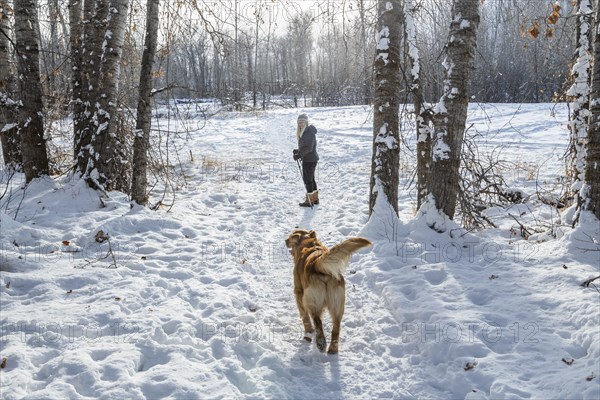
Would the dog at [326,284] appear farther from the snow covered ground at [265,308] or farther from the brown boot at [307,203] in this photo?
the brown boot at [307,203]

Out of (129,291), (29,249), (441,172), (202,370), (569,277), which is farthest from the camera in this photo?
(441,172)

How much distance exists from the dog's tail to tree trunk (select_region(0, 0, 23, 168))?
7.22 meters

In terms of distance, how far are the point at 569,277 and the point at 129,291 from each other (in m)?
4.59

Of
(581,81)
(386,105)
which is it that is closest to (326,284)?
(386,105)

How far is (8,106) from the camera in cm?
833

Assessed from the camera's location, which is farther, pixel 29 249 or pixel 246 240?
pixel 246 240

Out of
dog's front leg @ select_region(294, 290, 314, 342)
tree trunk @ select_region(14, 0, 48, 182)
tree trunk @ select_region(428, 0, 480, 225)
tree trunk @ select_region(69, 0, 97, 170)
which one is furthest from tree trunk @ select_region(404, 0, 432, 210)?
tree trunk @ select_region(14, 0, 48, 182)

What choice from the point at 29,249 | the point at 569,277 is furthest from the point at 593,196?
the point at 29,249

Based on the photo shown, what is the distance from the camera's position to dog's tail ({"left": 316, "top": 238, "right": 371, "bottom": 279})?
3535 millimetres

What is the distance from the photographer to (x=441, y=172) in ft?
19.9

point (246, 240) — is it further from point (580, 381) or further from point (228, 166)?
point (228, 166)

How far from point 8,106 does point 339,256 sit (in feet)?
26.5

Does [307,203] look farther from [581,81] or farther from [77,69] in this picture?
[581,81]

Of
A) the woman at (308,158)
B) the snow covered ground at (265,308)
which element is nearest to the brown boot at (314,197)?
the woman at (308,158)
